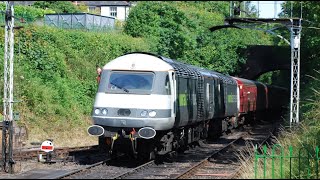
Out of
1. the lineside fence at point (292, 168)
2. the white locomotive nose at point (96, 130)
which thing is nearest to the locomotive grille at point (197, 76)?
the white locomotive nose at point (96, 130)

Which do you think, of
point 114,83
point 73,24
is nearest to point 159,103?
point 114,83

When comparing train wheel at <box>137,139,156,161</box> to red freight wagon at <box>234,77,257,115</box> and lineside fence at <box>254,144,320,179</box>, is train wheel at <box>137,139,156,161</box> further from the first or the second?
red freight wagon at <box>234,77,257,115</box>

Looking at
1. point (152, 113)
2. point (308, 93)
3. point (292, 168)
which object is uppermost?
point (152, 113)

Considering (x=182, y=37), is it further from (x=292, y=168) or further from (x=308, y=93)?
(x=292, y=168)

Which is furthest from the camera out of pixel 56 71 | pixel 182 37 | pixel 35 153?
pixel 182 37

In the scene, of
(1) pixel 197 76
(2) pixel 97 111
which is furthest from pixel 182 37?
(2) pixel 97 111

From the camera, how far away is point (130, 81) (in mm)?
15320

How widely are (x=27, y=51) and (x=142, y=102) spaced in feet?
38.7

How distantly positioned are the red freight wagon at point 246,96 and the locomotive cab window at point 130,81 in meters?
15.4

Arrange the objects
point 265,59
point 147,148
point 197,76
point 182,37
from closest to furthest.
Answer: point 147,148 → point 197,76 → point 182,37 → point 265,59

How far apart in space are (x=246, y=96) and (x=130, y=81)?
59.5 feet

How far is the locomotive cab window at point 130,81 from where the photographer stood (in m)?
15.2

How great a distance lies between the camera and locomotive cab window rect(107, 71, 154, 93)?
15180 millimetres

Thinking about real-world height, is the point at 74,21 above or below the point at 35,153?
above
